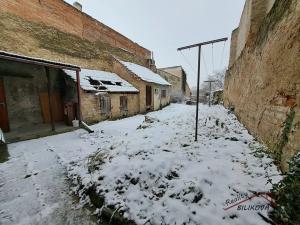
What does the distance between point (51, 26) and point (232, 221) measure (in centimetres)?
1435

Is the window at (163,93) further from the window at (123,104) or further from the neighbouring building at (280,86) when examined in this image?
the neighbouring building at (280,86)

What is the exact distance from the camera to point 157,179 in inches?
127

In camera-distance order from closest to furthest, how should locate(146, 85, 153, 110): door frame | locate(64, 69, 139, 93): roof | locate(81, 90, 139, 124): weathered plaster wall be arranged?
locate(81, 90, 139, 124): weathered plaster wall, locate(64, 69, 139, 93): roof, locate(146, 85, 153, 110): door frame

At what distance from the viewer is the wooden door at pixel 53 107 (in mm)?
9587

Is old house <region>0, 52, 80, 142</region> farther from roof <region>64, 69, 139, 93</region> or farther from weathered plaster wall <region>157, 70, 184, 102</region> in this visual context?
weathered plaster wall <region>157, 70, 184, 102</region>

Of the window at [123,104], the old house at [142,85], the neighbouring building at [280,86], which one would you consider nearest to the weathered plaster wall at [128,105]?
the window at [123,104]

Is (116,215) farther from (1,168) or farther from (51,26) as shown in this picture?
(51,26)

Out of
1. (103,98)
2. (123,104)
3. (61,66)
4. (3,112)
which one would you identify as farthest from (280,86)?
(123,104)

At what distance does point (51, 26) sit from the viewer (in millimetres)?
11344

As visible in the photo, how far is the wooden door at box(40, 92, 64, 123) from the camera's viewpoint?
959 cm

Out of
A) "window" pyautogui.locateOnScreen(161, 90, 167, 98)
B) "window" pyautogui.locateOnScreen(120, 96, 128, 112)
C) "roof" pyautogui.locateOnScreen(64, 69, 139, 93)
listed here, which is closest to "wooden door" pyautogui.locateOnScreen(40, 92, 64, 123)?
"roof" pyautogui.locateOnScreen(64, 69, 139, 93)

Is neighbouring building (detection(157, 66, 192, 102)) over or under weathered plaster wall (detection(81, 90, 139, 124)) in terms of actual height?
over

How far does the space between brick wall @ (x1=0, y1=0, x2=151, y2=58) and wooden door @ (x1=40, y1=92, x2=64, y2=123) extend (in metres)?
5.03

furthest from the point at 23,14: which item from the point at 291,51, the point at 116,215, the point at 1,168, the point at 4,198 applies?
the point at 291,51
